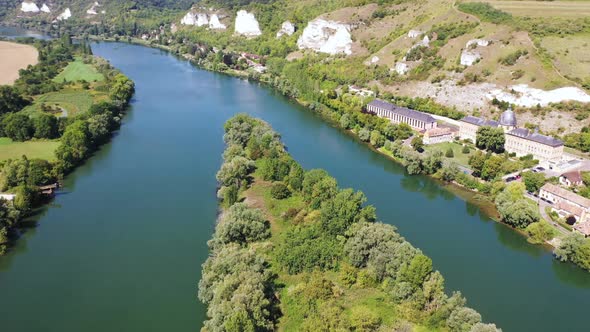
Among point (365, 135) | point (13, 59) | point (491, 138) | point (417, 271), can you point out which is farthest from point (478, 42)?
point (13, 59)

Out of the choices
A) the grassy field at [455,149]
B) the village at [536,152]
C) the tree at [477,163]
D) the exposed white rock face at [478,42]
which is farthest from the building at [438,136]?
the exposed white rock face at [478,42]

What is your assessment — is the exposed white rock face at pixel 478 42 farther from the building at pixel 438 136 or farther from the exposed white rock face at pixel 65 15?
the exposed white rock face at pixel 65 15

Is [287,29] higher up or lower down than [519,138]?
higher up

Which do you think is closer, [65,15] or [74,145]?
[74,145]

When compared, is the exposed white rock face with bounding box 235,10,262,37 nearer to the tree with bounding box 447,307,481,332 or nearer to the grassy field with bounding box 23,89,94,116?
the grassy field with bounding box 23,89,94,116

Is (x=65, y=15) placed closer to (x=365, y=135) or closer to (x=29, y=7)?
(x=29, y=7)

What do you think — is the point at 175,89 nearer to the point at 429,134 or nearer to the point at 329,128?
the point at 329,128

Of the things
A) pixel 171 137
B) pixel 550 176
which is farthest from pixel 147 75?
pixel 550 176

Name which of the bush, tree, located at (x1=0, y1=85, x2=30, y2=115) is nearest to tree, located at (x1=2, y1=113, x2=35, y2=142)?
tree, located at (x1=0, y1=85, x2=30, y2=115)
